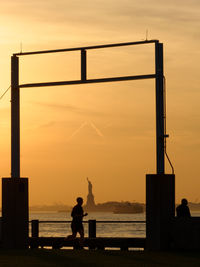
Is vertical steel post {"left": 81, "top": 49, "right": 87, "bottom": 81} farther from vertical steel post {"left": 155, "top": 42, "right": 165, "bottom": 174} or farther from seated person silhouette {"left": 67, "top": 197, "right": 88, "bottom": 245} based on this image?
seated person silhouette {"left": 67, "top": 197, "right": 88, "bottom": 245}

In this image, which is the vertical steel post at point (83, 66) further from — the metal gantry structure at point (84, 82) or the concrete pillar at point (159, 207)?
the concrete pillar at point (159, 207)

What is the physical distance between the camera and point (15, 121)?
30.3 metres

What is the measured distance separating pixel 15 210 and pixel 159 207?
4.57 meters

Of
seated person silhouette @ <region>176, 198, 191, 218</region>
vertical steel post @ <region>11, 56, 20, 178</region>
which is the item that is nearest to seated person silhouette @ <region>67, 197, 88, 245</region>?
vertical steel post @ <region>11, 56, 20, 178</region>

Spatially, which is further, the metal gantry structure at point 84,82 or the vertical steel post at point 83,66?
the vertical steel post at point 83,66

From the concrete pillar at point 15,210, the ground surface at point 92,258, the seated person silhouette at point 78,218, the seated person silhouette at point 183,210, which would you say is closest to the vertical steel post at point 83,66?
the concrete pillar at point 15,210

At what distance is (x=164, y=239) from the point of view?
27.9m

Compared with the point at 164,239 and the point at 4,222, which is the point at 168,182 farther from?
the point at 4,222

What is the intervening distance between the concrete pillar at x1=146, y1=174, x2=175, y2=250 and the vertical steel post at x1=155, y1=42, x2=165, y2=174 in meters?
0.33

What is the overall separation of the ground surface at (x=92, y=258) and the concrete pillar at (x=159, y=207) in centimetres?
80

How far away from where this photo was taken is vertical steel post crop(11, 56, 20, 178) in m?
30.1

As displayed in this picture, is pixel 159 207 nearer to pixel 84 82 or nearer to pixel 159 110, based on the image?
pixel 159 110

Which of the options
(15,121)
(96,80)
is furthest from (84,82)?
(15,121)

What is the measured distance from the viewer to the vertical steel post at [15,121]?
30.1 metres
